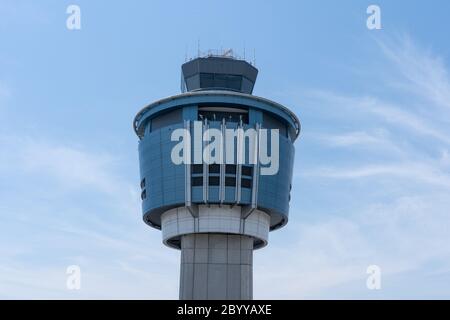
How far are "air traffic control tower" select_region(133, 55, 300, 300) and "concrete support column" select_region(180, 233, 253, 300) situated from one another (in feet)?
0.48

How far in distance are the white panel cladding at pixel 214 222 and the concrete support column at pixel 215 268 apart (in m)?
1.83

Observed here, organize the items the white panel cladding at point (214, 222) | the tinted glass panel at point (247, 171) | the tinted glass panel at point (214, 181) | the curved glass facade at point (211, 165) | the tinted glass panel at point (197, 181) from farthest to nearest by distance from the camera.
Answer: the tinted glass panel at point (247, 171), the white panel cladding at point (214, 222), the tinted glass panel at point (197, 181), the curved glass facade at point (211, 165), the tinted glass panel at point (214, 181)

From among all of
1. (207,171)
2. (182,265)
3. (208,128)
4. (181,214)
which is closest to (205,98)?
(208,128)

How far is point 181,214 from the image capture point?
281 ft

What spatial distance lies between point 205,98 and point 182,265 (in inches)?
992

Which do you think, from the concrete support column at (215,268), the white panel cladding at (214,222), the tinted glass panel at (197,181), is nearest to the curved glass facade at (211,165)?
the tinted glass panel at (197,181)

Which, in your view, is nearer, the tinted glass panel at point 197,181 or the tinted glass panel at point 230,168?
the tinted glass panel at point 197,181

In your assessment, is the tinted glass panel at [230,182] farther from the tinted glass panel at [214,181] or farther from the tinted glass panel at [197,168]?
the tinted glass panel at [197,168]

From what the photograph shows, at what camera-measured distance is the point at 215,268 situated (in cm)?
8512

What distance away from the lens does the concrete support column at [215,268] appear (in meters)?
84.5

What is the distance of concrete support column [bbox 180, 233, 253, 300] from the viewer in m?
84.5
